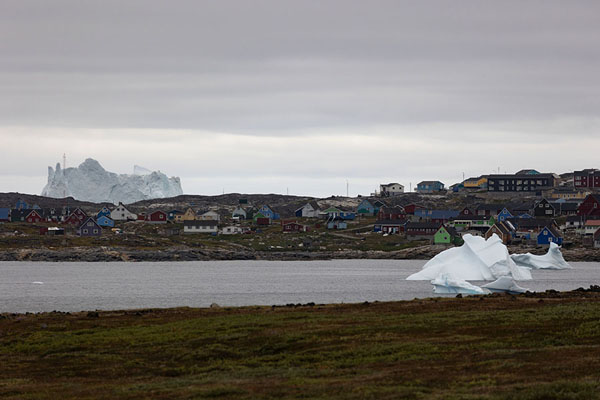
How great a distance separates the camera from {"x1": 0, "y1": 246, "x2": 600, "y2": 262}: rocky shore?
495ft

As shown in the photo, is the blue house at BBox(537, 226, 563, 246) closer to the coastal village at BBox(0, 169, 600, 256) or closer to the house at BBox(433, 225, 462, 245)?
the coastal village at BBox(0, 169, 600, 256)

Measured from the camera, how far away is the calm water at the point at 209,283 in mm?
76438

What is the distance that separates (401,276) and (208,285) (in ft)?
84.8

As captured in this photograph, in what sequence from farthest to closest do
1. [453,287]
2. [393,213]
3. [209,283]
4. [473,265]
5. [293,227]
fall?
1. [393,213]
2. [293,227]
3. [209,283]
4. [473,265]
5. [453,287]

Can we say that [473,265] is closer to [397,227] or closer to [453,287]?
[453,287]

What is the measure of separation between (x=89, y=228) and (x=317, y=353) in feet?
472

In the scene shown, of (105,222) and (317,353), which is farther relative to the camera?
(105,222)

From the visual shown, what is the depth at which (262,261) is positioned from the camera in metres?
158

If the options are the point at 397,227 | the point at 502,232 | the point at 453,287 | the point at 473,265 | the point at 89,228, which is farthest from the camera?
the point at 397,227

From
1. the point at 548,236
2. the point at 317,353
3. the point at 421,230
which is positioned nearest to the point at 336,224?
the point at 421,230

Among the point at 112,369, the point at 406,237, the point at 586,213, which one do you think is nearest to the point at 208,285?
the point at 112,369

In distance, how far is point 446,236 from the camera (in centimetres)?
16538

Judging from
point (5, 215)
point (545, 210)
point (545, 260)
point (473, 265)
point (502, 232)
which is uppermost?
point (5, 215)

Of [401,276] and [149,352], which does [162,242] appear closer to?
[401,276]
